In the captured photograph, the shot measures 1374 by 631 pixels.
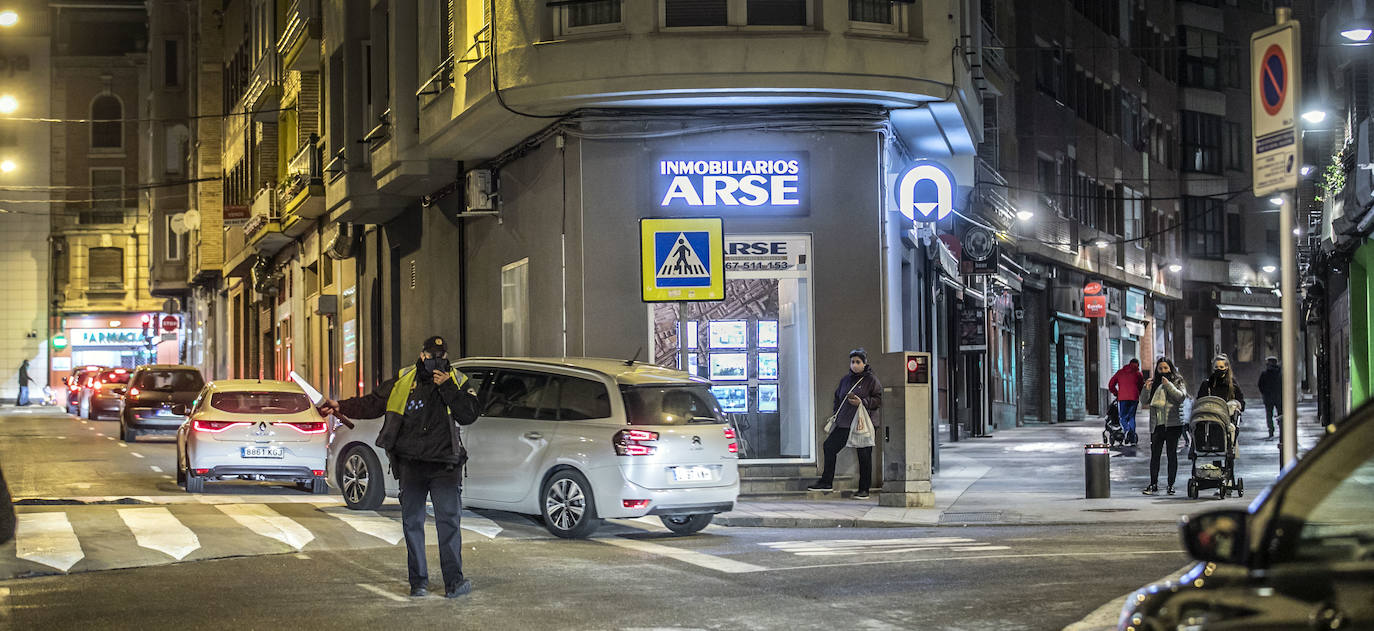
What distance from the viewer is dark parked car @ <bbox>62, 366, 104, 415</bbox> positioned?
48850 millimetres

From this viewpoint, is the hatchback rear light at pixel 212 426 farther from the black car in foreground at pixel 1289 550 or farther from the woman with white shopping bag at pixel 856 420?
the black car in foreground at pixel 1289 550

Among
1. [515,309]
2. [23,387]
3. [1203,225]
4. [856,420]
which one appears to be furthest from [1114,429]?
[23,387]

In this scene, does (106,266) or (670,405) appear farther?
(106,266)

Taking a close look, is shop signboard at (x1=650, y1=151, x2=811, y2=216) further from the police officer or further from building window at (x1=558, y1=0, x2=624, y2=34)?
the police officer

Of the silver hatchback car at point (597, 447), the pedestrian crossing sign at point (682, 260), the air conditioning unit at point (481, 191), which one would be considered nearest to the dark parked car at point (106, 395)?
the air conditioning unit at point (481, 191)

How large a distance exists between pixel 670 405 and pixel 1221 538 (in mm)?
11273

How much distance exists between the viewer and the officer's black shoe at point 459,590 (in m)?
11.0

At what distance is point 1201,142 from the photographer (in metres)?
59.5

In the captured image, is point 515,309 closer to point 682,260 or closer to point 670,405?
point 682,260

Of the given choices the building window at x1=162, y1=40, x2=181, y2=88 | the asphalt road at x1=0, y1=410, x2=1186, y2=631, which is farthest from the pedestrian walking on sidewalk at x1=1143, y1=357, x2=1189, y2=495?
the building window at x1=162, y1=40, x2=181, y2=88

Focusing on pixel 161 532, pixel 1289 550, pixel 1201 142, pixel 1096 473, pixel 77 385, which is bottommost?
pixel 161 532

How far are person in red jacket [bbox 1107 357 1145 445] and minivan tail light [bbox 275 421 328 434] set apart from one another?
15.1m

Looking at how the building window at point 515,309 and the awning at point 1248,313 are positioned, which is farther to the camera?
the awning at point 1248,313

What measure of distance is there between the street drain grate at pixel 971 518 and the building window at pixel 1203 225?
145 feet
